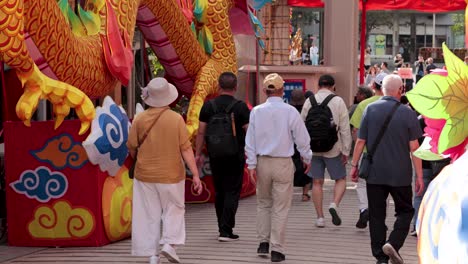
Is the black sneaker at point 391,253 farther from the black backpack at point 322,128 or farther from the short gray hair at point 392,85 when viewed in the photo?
the black backpack at point 322,128

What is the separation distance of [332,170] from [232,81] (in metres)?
1.58

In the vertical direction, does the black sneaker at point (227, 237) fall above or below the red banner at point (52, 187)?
below

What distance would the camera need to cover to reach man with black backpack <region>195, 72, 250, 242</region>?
980cm

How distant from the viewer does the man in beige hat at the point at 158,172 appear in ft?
27.2

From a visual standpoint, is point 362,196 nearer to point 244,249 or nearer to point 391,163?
point 244,249

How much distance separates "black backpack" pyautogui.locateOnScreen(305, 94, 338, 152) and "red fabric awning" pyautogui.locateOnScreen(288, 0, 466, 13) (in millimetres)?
10828

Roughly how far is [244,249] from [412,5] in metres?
13.2

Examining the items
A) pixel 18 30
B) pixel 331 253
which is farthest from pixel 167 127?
pixel 331 253

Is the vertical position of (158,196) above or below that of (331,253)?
above

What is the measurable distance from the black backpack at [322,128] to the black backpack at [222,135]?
3.47ft

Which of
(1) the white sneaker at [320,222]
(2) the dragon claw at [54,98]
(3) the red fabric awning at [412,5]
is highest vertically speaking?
(3) the red fabric awning at [412,5]

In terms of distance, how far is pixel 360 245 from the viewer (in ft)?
32.0

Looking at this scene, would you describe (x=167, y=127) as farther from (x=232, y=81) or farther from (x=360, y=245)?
(x=360, y=245)

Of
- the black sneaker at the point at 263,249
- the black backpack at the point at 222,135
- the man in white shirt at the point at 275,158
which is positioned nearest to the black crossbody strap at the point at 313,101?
the black backpack at the point at 222,135
